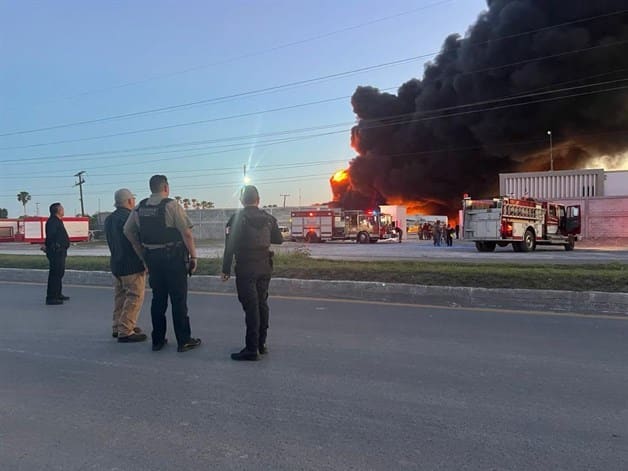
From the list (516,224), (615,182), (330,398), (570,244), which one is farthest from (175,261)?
(615,182)

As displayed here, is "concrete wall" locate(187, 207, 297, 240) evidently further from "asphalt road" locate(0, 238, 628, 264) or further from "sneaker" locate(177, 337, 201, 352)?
"sneaker" locate(177, 337, 201, 352)

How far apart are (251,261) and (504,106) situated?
49997 mm

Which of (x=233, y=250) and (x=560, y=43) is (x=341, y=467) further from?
(x=560, y=43)

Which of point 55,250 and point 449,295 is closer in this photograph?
point 449,295

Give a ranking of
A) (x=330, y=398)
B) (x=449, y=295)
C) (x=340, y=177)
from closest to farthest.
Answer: (x=330, y=398) → (x=449, y=295) → (x=340, y=177)

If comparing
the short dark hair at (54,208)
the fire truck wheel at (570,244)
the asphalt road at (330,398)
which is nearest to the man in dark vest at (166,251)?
the asphalt road at (330,398)

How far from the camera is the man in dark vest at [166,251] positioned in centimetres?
499

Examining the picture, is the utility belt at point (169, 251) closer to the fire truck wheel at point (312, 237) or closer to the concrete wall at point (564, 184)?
the fire truck wheel at point (312, 237)

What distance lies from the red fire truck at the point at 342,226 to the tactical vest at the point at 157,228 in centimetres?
2902

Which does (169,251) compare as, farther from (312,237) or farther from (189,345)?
(312,237)

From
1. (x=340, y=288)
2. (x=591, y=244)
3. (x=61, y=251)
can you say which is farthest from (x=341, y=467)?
(x=591, y=244)

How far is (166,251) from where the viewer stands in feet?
16.4

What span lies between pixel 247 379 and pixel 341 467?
1.60 m

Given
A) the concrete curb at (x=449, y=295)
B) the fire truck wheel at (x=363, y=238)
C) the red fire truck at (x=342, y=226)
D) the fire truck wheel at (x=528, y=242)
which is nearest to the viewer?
the concrete curb at (x=449, y=295)
